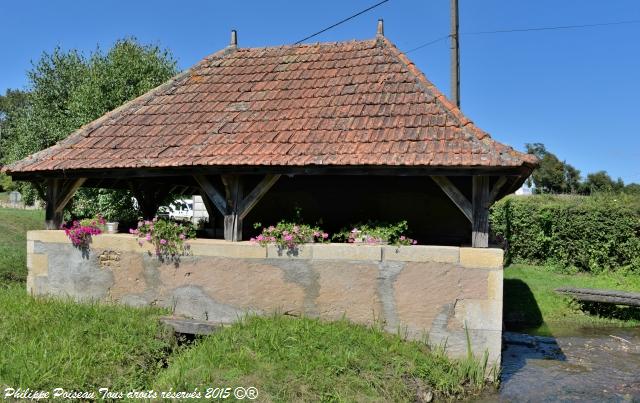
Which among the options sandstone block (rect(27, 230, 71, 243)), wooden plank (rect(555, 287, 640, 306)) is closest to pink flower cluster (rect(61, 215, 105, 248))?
sandstone block (rect(27, 230, 71, 243))

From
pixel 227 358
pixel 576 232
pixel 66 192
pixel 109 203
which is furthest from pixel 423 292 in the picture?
pixel 109 203

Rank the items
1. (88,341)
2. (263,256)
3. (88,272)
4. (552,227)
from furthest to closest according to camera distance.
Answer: (552,227) → (88,272) → (263,256) → (88,341)

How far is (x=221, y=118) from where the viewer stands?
25.3 ft

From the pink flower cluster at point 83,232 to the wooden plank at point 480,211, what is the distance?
17.2ft

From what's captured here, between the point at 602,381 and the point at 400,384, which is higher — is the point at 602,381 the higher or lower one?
the lower one

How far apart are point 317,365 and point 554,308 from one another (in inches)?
289

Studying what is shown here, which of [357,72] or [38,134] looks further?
[38,134]

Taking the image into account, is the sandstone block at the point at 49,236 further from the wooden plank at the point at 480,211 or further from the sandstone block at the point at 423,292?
the wooden plank at the point at 480,211

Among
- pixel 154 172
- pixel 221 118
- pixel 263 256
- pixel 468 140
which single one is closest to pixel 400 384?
pixel 263 256

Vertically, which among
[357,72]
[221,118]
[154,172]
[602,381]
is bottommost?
[602,381]

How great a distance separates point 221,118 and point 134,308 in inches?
119

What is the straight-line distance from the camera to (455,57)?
35.9 feet

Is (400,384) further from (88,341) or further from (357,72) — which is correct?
(357,72)

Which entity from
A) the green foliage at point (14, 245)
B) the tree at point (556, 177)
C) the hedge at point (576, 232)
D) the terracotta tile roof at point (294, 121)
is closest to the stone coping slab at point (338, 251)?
the terracotta tile roof at point (294, 121)
